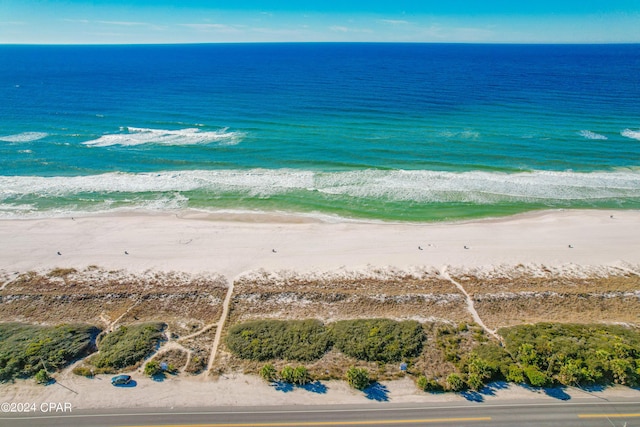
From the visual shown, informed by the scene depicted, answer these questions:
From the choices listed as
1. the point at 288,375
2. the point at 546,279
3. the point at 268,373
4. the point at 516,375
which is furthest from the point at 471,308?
the point at 268,373

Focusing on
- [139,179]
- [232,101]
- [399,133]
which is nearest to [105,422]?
[139,179]

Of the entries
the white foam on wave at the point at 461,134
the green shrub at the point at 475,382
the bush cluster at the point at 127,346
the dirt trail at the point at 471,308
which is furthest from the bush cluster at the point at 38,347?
the white foam on wave at the point at 461,134

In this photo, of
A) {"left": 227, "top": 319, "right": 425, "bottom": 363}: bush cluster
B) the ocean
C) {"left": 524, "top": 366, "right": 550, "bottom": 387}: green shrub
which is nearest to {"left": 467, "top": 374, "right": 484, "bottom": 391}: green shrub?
{"left": 524, "top": 366, "right": 550, "bottom": 387}: green shrub

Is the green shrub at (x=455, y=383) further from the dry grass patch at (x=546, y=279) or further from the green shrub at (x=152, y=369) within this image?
the green shrub at (x=152, y=369)

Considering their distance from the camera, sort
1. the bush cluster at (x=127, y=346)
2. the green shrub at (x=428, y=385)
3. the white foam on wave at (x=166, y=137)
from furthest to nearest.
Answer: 1. the white foam on wave at (x=166, y=137)
2. the bush cluster at (x=127, y=346)
3. the green shrub at (x=428, y=385)

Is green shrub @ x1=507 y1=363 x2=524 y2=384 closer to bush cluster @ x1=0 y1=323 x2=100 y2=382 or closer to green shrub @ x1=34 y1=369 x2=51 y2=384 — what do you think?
bush cluster @ x1=0 y1=323 x2=100 y2=382

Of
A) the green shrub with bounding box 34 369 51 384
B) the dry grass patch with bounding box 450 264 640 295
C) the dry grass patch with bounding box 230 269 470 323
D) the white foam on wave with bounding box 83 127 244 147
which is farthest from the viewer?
the white foam on wave with bounding box 83 127 244 147

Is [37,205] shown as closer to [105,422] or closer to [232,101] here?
[105,422]
